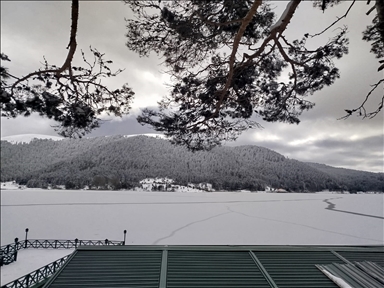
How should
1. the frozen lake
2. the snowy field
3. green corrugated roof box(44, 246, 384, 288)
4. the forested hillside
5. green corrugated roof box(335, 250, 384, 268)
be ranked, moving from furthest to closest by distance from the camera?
the frozen lake < the snowy field < the forested hillside < green corrugated roof box(335, 250, 384, 268) < green corrugated roof box(44, 246, 384, 288)

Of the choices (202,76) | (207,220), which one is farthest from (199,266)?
(207,220)

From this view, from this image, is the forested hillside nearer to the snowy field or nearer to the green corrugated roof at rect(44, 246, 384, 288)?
the snowy field

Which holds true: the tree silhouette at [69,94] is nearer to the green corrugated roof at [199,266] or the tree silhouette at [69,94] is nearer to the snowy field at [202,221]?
the green corrugated roof at [199,266]

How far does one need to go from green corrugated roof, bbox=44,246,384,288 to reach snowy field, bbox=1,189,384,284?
1943mm

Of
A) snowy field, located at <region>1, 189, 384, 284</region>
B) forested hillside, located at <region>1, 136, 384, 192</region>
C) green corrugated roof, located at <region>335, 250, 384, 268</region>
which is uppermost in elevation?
forested hillside, located at <region>1, 136, 384, 192</region>

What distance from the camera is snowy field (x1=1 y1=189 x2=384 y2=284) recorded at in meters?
7.39

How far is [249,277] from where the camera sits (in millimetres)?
1758

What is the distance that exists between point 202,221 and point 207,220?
1.30 feet

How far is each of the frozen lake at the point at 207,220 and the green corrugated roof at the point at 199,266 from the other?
76.6 inches

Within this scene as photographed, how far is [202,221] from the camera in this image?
12.5 m

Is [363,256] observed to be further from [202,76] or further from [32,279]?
[32,279]

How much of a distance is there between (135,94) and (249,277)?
2.34 m

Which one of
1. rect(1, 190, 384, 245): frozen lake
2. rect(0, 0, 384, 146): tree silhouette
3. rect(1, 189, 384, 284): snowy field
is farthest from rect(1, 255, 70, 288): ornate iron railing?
rect(1, 190, 384, 245): frozen lake

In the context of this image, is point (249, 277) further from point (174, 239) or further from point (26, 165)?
point (26, 165)
